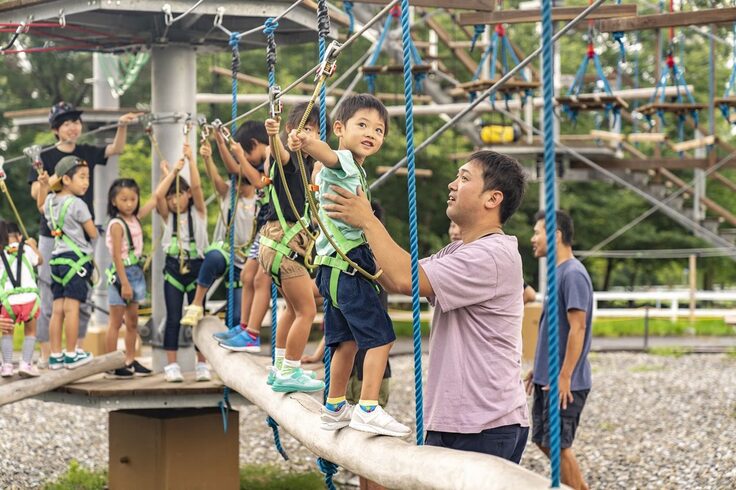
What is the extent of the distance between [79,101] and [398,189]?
10079 millimetres

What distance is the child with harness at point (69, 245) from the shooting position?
8.00 metres

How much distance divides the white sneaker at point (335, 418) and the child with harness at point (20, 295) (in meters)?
3.59

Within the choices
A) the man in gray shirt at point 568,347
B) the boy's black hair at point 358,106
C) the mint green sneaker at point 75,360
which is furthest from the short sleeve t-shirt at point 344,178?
the mint green sneaker at point 75,360

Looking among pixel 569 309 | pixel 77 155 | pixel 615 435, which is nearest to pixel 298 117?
pixel 569 309

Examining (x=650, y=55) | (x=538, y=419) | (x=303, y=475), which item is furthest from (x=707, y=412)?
(x=650, y=55)

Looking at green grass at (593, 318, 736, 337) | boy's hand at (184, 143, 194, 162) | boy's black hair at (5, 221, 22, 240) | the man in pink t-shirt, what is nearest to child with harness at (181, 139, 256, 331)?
boy's hand at (184, 143, 194, 162)

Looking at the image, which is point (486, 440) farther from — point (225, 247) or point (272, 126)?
point (225, 247)

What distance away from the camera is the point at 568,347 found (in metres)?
7.00

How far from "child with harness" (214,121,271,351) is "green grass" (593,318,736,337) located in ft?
53.2

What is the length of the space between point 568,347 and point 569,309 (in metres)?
0.23

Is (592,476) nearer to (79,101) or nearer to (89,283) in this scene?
(89,283)

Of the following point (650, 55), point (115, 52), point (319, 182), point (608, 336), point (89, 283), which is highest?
point (650, 55)

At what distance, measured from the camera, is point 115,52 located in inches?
384

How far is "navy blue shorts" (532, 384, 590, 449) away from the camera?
7137mm
